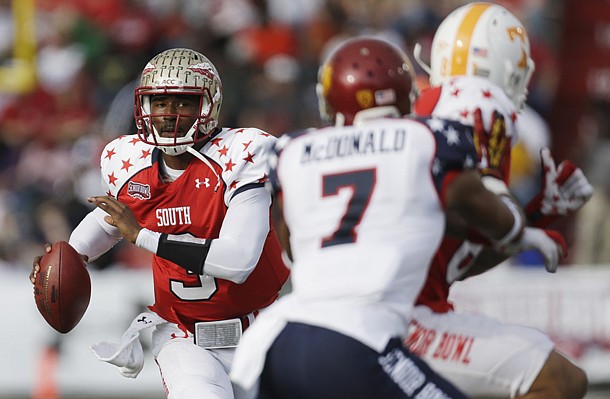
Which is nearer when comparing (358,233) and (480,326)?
(358,233)

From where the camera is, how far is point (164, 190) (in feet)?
16.2

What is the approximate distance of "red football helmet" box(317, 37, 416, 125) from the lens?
3891 mm

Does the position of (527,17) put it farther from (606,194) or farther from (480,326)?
(480,326)

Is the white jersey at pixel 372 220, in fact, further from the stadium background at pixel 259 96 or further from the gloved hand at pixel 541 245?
the stadium background at pixel 259 96

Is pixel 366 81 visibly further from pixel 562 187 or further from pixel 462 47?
pixel 562 187

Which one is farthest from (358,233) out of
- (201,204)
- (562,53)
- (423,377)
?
(562,53)

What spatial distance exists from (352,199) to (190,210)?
1.36 m

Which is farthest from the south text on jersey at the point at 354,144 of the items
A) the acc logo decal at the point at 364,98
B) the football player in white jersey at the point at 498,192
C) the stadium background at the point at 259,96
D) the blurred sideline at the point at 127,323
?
the stadium background at the point at 259,96

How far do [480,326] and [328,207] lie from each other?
28.9 inches

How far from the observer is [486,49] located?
182 inches

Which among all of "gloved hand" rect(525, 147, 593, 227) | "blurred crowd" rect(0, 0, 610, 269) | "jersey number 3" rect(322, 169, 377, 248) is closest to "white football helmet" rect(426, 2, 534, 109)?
"gloved hand" rect(525, 147, 593, 227)

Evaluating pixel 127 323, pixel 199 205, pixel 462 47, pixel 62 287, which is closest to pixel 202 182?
pixel 199 205

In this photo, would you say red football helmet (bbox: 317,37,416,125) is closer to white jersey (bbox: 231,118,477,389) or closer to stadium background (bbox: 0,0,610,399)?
white jersey (bbox: 231,118,477,389)

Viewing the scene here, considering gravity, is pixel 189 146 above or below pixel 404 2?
above
